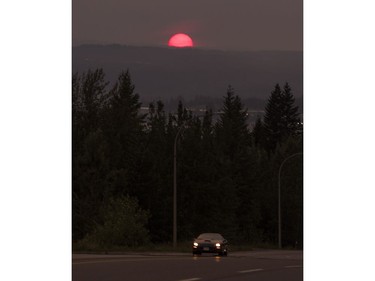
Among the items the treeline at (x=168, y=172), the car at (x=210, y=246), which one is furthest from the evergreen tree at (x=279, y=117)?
the car at (x=210, y=246)

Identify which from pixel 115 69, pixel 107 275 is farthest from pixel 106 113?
pixel 107 275

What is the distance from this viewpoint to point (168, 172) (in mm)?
104750

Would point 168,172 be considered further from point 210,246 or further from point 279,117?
point 279,117

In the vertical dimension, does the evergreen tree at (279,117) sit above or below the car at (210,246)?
above

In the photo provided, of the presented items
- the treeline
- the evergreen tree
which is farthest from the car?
the evergreen tree

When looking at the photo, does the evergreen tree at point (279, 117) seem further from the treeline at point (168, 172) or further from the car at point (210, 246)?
the car at point (210, 246)

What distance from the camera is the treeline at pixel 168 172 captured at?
93.6 m

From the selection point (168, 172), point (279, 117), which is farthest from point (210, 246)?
point (279, 117)

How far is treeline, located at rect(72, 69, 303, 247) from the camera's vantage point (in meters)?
93.6

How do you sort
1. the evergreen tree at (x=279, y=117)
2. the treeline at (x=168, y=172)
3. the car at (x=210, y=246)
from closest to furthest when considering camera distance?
the car at (x=210, y=246), the treeline at (x=168, y=172), the evergreen tree at (x=279, y=117)
